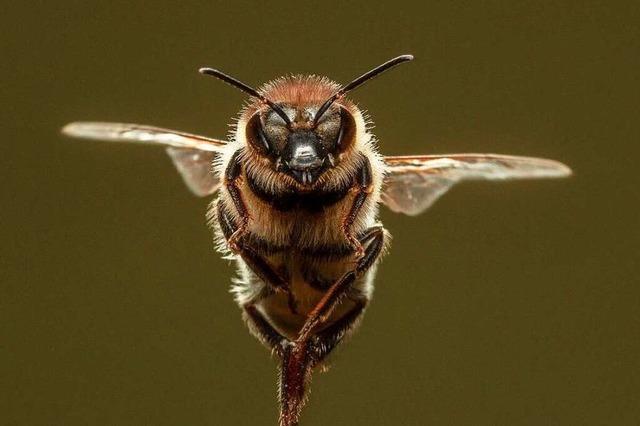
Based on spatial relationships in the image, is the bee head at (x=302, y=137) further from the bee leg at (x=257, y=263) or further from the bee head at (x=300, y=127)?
the bee leg at (x=257, y=263)

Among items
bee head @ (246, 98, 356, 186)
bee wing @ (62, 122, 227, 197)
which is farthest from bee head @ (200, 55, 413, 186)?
bee wing @ (62, 122, 227, 197)

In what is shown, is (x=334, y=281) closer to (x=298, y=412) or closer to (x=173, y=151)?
(x=298, y=412)

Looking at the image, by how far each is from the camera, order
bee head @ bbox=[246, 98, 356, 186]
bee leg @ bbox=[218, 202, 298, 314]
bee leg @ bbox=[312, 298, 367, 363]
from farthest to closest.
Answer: bee leg @ bbox=[312, 298, 367, 363]
bee leg @ bbox=[218, 202, 298, 314]
bee head @ bbox=[246, 98, 356, 186]

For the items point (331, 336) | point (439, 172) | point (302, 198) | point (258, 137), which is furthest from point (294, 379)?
point (439, 172)

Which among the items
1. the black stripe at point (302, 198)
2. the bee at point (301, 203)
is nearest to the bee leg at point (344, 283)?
the bee at point (301, 203)

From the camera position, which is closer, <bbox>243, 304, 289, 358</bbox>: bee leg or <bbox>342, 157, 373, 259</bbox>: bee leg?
<bbox>342, 157, 373, 259</bbox>: bee leg

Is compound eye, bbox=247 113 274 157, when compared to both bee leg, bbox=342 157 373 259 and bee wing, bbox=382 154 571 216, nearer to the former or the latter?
bee leg, bbox=342 157 373 259

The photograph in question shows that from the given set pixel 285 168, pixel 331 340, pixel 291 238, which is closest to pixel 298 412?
pixel 331 340

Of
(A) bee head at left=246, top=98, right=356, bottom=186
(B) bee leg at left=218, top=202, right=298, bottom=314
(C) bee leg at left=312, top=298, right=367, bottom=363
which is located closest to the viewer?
(A) bee head at left=246, top=98, right=356, bottom=186

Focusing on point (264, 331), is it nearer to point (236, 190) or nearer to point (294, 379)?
point (294, 379)
